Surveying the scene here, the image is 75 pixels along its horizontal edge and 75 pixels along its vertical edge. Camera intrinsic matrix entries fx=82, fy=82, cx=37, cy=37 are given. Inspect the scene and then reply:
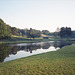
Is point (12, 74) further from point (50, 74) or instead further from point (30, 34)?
point (30, 34)

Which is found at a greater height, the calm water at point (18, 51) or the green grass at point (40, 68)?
the green grass at point (40, 68)

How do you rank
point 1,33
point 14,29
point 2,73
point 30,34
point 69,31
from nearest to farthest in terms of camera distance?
point 2,73, point 1,33, point 30,34, point 14,29, point 69,31

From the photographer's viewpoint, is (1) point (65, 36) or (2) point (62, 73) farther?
(1) point (65, 36)

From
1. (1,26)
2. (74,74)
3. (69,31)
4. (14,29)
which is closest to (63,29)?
(69,31)

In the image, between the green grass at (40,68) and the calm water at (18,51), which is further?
the calm water at (18,51)

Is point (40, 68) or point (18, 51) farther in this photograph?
point (18, 51)

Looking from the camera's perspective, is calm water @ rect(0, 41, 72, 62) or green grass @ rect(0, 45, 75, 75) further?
calm water @ rect(0, 41, 72, 62)

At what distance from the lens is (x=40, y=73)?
34.2 ft

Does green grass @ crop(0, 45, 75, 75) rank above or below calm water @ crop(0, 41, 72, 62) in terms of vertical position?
above

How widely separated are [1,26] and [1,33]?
21.3ft

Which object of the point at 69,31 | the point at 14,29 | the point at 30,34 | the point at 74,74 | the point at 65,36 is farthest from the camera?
the point at 65,36

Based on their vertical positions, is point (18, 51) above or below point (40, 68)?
below

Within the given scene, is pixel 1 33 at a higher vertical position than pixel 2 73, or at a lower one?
higher

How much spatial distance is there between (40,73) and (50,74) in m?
1.26
